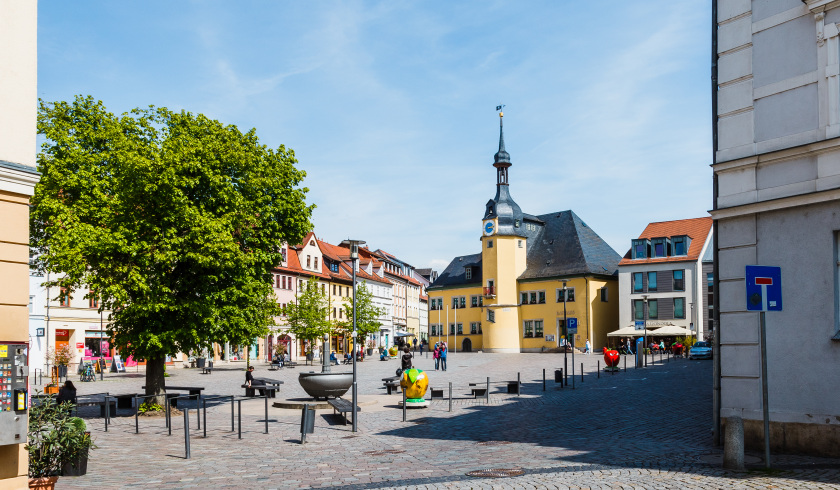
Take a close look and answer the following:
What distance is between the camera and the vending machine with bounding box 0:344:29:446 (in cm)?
970

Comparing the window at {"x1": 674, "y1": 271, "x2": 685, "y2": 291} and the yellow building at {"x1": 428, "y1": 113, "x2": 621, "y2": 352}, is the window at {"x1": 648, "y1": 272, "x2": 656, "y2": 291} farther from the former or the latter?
the yellow building at {"x1": 428, "y1": 113, "x2": 621, "y2": 352}

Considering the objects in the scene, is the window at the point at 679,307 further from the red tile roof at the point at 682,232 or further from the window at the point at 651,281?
the red tile roof at the point at 682,232

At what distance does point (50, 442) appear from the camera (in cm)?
1070

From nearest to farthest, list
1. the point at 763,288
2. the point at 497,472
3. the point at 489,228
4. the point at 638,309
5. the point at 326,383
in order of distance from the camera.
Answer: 1. the point at 763,288
2. the point at 497,472
3. the point at 326,383
4. the point at 638,309
5. the point at 489,228

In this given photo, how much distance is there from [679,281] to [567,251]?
14.9 meters

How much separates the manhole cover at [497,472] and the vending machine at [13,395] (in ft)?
19.9

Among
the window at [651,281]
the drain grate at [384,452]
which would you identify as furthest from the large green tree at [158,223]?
the window at [651,281]

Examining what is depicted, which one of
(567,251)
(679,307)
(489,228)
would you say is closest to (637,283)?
(679,307)

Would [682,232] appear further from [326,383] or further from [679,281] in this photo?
[326,383]

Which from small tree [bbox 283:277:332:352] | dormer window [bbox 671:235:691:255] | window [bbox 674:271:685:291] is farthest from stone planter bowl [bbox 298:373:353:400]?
dormer window [bbox 671:235:691:255]

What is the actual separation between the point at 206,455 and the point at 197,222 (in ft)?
27.1

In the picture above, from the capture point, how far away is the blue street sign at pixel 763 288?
35.9 ft

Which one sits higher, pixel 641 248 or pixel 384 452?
pixel 641 248

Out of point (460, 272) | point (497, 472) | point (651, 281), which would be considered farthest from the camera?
point (460, 272)
